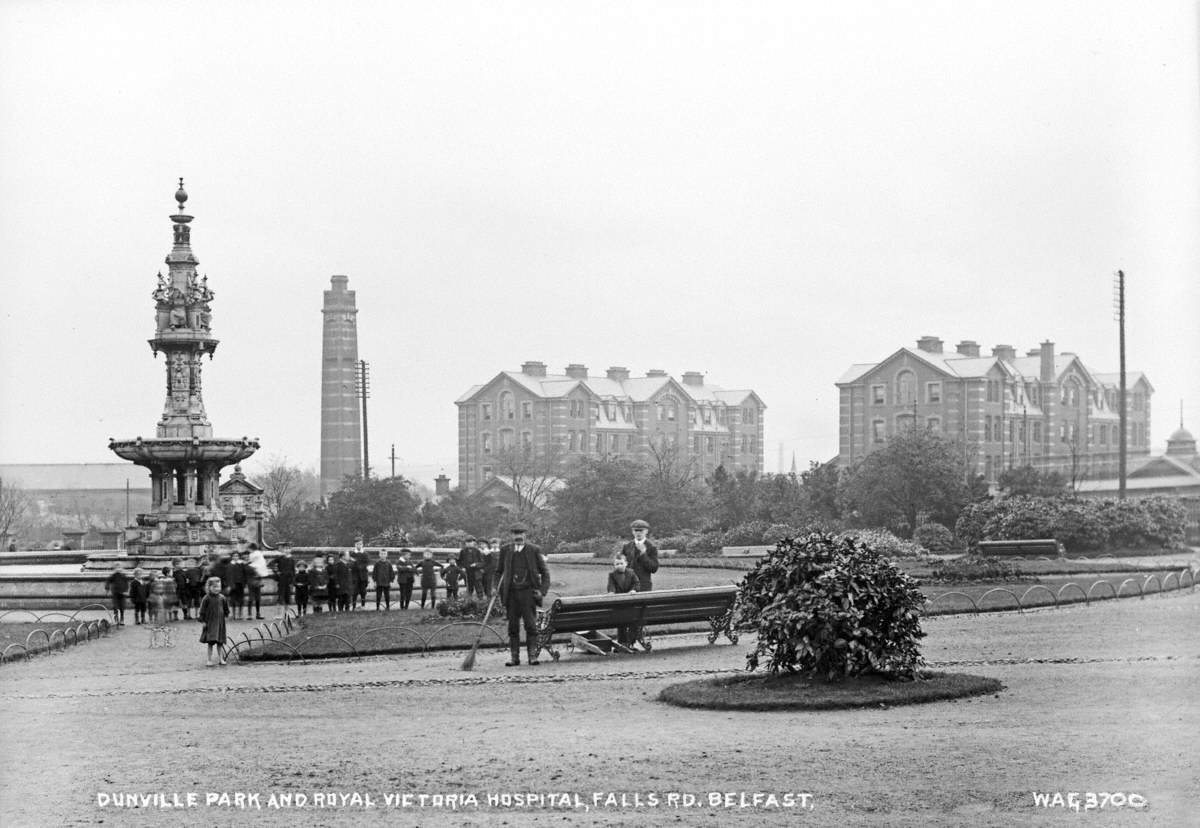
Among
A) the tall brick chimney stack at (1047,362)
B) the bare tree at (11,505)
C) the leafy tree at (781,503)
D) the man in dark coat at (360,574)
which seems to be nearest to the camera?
the man in dark coat at (360,574)

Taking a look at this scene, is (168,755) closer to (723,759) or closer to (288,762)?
(288,762)

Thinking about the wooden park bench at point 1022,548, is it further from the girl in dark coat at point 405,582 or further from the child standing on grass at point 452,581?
the girl in dark coat at point 405,582

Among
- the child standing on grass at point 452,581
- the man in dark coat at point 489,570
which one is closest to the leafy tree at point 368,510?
the child standing on grass at point 452,581

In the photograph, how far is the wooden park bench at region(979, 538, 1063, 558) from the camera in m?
43.3

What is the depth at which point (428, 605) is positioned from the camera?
35.0 meters

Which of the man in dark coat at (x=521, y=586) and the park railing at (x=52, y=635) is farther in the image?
the park railing at (x=52, y=635)

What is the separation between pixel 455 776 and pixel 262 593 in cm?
2429

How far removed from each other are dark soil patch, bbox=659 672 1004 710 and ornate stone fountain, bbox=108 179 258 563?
25.4 m

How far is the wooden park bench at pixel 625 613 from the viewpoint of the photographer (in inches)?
797

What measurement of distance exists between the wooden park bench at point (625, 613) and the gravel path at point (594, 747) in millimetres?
523

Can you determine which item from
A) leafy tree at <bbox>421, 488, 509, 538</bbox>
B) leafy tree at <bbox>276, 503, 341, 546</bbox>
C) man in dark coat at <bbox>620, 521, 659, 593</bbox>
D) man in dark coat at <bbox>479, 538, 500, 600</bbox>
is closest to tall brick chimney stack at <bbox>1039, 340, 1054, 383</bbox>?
leafy tree at <bbox>421, 488, 509, 538</bbox>

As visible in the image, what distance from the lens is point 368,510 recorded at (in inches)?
2438

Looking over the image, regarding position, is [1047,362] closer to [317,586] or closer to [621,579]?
[317,586]

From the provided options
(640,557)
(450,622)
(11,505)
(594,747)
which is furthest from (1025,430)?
(594,747)
